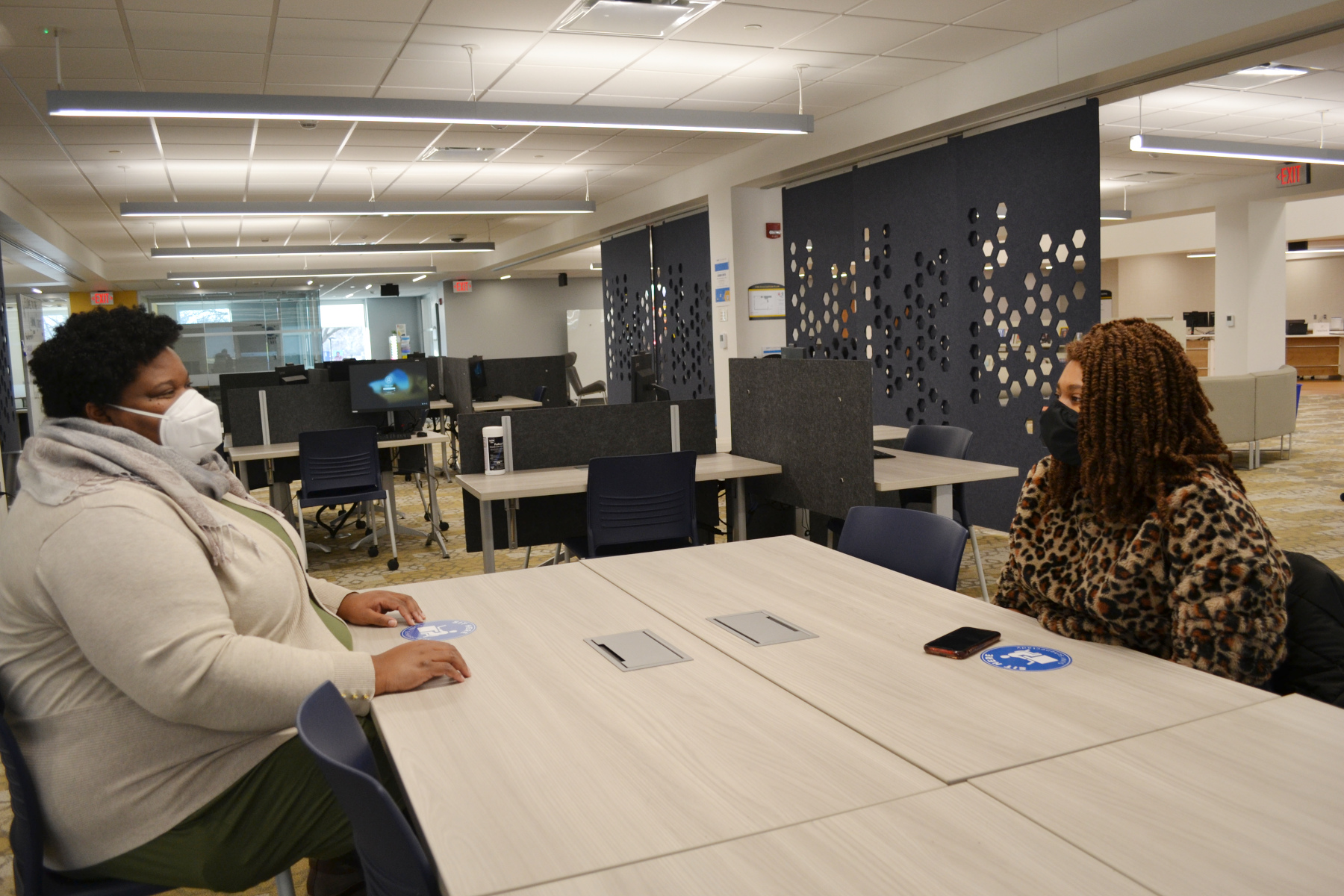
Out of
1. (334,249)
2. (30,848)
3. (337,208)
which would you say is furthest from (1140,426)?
(334,249)

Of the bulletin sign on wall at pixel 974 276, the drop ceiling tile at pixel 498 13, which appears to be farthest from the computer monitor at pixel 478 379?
the drop ceiling tile at pixel 498 13

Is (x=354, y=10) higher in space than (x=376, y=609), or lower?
higher

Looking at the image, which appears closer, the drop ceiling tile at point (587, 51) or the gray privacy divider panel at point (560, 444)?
the gray privacy divider panel at point (560, 444)

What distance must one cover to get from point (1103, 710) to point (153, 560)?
143cm

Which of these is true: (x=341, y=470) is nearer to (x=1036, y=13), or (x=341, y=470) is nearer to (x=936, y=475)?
(x=936, y=475)

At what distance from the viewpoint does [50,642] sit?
1.48 m

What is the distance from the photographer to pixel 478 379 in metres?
10.0

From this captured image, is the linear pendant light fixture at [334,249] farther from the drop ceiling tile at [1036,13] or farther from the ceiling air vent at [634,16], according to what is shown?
the drop ceiling tile at [1036,13]

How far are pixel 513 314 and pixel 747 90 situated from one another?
13823mm

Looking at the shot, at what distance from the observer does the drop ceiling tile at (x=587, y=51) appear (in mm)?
4977

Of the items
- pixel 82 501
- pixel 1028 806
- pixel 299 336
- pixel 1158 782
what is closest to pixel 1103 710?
pixel 1158 782

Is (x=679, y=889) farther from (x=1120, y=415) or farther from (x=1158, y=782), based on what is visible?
(x=1120, y=415)

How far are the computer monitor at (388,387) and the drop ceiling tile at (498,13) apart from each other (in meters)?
2.51

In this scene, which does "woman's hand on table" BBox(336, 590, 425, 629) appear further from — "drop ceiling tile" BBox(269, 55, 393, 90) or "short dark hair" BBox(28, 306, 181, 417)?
"drop ceiling tile" BBox(269, 55, 393, 90)
